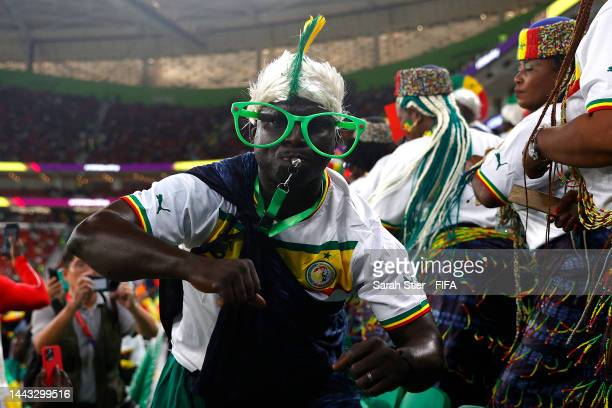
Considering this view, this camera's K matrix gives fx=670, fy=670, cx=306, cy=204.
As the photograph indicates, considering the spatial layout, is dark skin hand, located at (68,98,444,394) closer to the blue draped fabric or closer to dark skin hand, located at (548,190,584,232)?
the blue draped fabric

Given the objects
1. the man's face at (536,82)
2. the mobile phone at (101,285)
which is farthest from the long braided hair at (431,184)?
the mobile phone at (101,285)

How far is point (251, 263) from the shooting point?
143cm

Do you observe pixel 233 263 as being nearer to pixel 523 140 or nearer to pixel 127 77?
pixel 523 140

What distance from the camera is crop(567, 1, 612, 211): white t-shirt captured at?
1.58 meters

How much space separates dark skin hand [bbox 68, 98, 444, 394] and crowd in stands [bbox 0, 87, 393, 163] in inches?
872

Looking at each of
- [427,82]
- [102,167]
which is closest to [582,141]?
[427,82]

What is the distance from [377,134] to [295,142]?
105 inches

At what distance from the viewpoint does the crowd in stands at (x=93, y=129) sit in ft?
79.2

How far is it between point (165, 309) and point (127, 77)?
25.3m

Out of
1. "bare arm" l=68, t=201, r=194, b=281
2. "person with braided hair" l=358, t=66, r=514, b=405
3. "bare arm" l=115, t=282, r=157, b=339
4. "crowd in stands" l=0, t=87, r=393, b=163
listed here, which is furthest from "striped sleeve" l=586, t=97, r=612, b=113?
"crowd in stands" l=0, t=87, r=393, b=163

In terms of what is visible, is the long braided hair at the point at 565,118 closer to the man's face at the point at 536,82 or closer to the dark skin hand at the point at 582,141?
the dark skin hand at the point at 582,141

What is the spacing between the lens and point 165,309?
2.10 metres

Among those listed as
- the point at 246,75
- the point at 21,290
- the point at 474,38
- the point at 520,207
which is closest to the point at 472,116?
the point at 520,207

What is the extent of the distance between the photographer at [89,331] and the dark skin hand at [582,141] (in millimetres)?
2761
